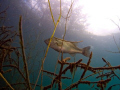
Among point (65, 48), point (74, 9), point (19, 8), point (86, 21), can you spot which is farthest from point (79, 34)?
point (65, 48)

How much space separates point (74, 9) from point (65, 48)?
14.8 meters

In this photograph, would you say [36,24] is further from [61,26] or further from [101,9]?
[101,9]

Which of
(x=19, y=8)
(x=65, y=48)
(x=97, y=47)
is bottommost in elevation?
(x=65, y=48)

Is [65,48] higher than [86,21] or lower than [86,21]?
lower

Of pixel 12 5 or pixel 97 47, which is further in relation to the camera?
pixel 97 47

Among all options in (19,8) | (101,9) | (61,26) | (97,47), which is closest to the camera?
(101,9)

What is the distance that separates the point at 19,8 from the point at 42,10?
4.85 metres

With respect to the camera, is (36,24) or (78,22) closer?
(78,22)

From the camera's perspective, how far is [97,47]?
117 feet

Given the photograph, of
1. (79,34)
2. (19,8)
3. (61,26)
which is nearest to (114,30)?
(79,34)

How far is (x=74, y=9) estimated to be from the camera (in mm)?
15609

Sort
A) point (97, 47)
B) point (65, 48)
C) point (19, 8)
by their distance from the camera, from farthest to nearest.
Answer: point (97, 47)
point (19, 8)
point (65, 48)

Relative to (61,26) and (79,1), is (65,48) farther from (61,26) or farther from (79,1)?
(61,26)

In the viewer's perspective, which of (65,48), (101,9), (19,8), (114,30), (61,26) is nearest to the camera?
(65,48)
